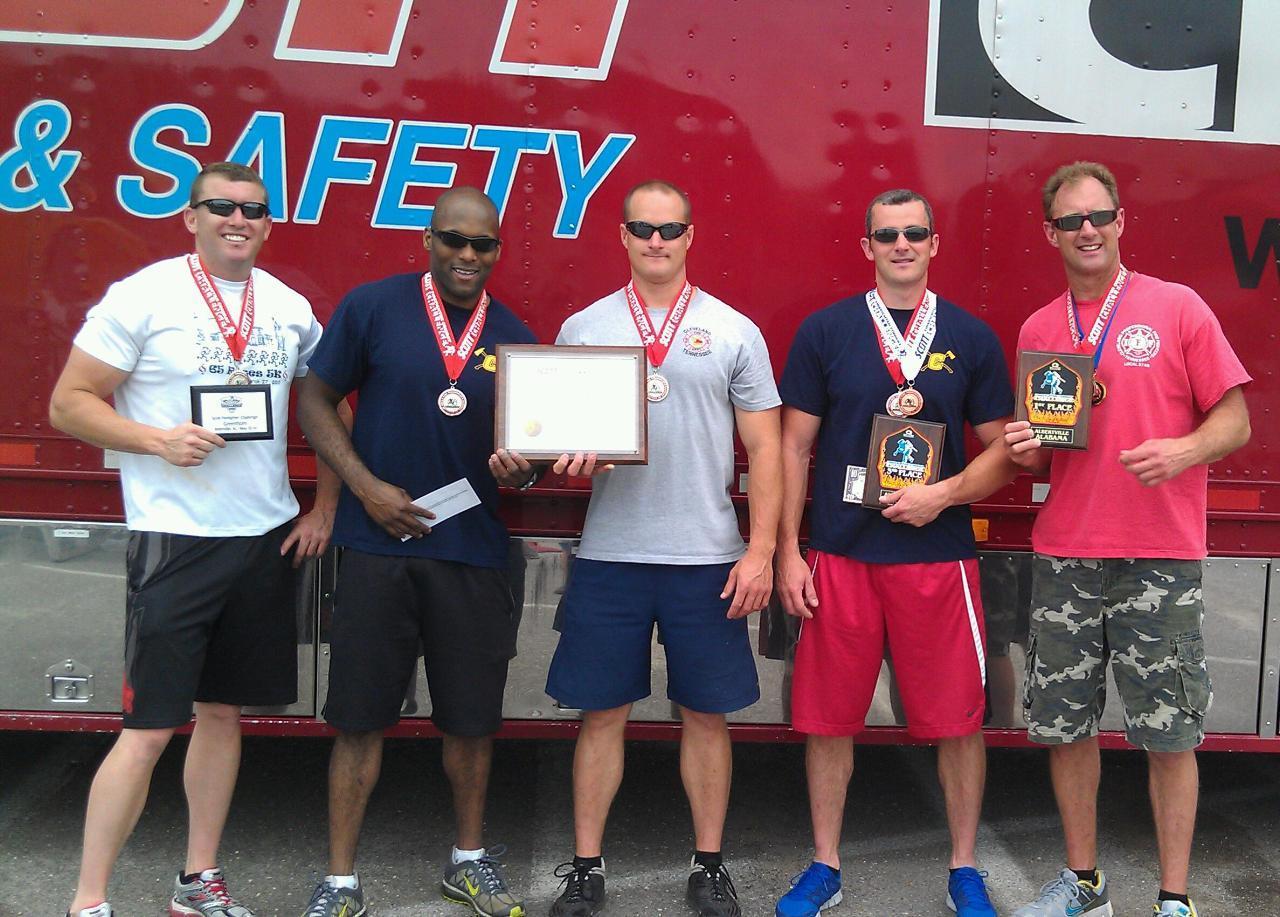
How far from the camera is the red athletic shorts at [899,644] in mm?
3012

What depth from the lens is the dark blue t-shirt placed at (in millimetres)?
2885

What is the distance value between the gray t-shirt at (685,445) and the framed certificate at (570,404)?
15 cm

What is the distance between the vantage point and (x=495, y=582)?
3.01 meters

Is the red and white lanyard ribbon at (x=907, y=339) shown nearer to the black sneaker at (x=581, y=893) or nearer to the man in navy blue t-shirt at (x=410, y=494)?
the man in navy blue t-shirt at (x=410, y=494)

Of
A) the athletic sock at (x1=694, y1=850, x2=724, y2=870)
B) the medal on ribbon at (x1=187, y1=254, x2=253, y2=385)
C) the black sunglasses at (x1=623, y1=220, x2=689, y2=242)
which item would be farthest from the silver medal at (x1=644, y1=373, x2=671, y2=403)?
the athletic sock at (x1=694, y1=850, x2=724, y2=870)

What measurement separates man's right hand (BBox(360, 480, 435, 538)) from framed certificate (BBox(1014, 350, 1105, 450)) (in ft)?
5.32

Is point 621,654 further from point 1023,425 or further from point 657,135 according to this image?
point 657,135

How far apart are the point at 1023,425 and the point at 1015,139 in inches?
38.7

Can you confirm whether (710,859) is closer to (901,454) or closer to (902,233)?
(901,454)

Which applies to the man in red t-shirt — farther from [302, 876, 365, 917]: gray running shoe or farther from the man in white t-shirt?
the man in white t-shirt

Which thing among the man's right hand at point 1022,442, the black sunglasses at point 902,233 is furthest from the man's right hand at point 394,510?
the man's right hand at point 1022,442

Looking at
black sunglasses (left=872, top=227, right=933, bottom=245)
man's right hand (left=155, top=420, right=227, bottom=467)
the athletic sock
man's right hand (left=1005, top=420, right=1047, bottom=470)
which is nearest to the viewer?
man's right hand (left=155, top=420, right=227, bottom=467)

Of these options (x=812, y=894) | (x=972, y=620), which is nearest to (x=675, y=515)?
(x=972, y=620)

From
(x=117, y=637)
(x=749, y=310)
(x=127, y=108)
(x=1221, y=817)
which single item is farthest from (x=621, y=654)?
(x=1221, y=817)
